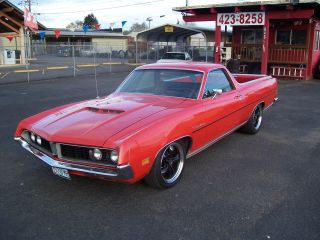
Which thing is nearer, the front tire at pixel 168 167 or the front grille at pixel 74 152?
the front grille at pixel 74 152

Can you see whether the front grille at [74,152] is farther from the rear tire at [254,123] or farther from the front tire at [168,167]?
the rear tire at [254,123]

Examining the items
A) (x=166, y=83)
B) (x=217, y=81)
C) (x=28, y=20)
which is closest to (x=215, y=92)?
(x=217, y=81)

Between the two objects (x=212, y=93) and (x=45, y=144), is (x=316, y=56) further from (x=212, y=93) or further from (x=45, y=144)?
(x=45, y=144)

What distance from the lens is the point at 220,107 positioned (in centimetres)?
516

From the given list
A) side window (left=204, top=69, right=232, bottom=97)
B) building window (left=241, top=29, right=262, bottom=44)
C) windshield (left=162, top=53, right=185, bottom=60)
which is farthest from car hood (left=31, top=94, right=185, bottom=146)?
windshield (left=162, top=53, right=185, bottom=60)

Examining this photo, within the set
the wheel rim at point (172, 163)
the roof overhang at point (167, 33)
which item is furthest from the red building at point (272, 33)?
the roof overhang at point (167, 33)

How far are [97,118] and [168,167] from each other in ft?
3.35

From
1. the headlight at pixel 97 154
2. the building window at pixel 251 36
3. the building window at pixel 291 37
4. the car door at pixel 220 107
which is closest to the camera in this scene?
the headlight at pixel 97 154

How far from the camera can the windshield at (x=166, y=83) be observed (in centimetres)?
511

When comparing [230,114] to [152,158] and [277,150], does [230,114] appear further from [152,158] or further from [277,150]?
[152,158]

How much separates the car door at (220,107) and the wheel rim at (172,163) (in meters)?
0.49

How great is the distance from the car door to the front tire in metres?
0.50

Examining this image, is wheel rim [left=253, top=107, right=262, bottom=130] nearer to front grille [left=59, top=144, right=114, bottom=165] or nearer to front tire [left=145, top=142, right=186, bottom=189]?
front tire [left=145, top=142, right=186, bottom=189]

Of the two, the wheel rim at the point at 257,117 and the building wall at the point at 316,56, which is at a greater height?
the building wall at the point at 316,56
